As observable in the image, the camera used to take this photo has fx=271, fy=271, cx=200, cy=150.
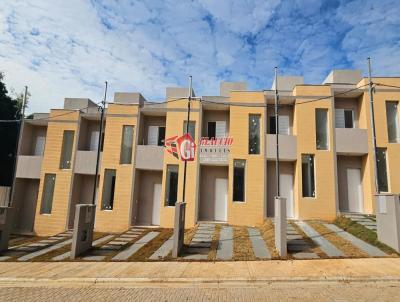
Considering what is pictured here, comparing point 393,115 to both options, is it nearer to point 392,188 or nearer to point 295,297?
point 392,188

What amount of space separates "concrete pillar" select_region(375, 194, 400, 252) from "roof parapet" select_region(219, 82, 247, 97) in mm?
12108

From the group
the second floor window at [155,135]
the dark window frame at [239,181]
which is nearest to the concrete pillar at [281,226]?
the dark window frame at [239,181]

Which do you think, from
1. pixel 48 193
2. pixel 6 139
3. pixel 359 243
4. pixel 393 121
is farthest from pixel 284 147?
pixel 6 139

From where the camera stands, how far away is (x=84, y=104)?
21578 millimetres

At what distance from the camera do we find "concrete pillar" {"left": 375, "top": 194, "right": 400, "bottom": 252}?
36.1 feet

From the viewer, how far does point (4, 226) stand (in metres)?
13.3

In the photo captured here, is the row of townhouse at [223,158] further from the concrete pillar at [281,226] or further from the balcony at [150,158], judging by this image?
the concrete pillar at [281,226]

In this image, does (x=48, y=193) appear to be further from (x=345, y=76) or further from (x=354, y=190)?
(x=345, y=76)

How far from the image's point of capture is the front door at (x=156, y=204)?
19.4m

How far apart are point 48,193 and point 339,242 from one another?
1912cm

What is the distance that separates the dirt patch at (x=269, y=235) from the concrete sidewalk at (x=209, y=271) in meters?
1.10

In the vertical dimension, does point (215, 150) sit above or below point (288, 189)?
above

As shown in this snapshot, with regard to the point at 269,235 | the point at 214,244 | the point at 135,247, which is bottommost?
the point at 135,247

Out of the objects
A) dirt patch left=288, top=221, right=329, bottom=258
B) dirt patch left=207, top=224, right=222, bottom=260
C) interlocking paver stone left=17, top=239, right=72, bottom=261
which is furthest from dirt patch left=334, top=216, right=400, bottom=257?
interlocking paver stone left=17, top=239, right=72, bottom=261
